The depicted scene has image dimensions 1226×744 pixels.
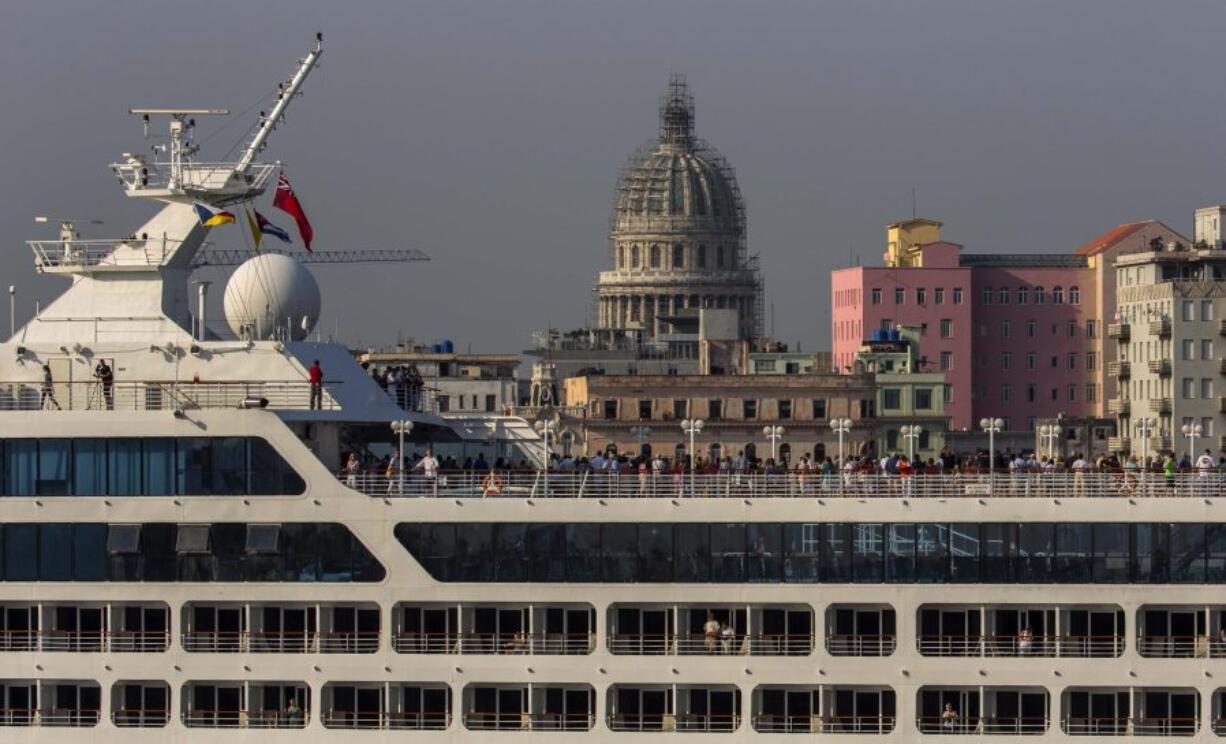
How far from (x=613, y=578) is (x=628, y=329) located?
466 ft

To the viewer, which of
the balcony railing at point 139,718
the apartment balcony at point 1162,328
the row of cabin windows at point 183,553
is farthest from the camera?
the apartment balcony at point 1162,328

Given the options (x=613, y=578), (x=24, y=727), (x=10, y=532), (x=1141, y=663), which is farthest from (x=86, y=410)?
(x=1141, y=663)

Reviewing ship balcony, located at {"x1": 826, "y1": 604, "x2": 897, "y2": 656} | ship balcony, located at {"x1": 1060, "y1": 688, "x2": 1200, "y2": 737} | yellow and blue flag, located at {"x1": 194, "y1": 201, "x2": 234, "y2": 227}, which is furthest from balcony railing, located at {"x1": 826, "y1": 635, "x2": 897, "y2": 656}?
yellow and blue flag, located at {"x1": 194, "y1": 201, "x2": 234, "y2": 227}

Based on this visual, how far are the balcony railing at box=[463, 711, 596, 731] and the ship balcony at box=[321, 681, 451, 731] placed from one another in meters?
0.41

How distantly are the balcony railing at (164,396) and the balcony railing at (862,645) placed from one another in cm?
830

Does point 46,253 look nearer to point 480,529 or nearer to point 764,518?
point 480,529

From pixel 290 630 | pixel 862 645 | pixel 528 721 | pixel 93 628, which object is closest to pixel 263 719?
pixel 290 630

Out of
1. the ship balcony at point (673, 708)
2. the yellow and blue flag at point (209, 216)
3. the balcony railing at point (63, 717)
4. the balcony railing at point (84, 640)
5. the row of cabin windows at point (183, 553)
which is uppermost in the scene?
the yellow and blue flag at point (209, 216)

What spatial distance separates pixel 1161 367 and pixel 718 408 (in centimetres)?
1854

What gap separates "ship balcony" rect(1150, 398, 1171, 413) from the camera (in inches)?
4604

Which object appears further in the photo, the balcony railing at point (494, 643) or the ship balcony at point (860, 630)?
the balcony railing at point (494, 643)

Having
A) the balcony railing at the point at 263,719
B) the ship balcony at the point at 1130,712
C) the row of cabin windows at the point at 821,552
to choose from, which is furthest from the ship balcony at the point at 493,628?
the ship balcony at the point at 1130,712

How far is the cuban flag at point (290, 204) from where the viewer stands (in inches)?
1863

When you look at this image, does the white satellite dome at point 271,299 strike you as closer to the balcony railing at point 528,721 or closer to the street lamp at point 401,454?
the street lamp at point 401,454
